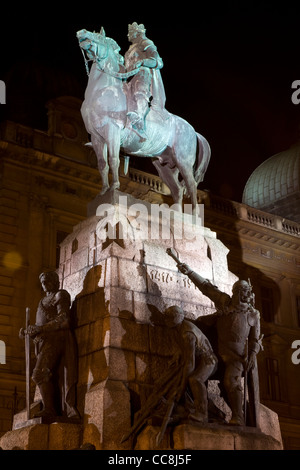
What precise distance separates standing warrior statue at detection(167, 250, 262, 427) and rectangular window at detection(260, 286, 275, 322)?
22343mm

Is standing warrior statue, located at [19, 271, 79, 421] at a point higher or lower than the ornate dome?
lower

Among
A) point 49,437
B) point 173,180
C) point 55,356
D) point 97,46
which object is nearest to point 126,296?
point 55,356

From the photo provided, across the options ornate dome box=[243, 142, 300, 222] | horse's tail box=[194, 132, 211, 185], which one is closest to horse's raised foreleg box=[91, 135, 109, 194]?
horse's tail box=[194, 132, 211, 185]

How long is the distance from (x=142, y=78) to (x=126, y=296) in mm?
4027

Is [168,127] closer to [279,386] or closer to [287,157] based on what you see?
[279,386]

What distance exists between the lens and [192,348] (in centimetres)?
888

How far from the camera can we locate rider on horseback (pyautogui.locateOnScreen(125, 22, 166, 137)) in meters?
11.4

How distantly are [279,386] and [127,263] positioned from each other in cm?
2183

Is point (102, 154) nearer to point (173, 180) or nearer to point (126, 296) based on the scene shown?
point (173, 180)

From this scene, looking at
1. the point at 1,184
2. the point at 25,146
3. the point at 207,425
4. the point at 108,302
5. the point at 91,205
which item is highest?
the point at 25,146

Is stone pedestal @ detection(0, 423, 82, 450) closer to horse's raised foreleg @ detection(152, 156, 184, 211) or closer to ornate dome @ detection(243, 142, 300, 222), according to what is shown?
horse's raised foreleg @ detection(152, 156, 184, 211)

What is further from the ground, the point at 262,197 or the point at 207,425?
the point at 262,197

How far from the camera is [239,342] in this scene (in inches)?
369

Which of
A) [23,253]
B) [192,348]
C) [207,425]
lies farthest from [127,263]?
[23,253]
